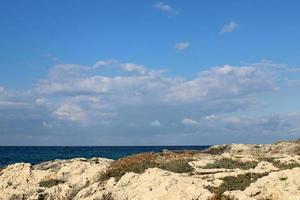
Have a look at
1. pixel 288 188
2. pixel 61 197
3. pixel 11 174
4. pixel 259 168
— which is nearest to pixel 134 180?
pixel 61 197

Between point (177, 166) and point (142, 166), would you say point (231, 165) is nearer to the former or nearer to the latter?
point (177, 166)

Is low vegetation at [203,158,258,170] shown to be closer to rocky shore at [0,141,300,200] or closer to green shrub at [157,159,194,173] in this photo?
rocky shore at [0,141,300,200]

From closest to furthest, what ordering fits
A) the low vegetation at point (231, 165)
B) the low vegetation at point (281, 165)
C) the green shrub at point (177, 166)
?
the low vegetation at point (281, 165) < the low vegetation at point (231, 165) < the green shrub at point (177, 166)

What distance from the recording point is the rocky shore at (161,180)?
86.2 ft

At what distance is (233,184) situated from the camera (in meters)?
27.7

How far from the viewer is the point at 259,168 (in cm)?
3319

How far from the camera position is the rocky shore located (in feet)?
86.2

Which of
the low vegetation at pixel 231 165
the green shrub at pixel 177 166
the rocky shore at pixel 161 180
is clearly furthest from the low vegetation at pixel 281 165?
the green shrub at pixel 177 166

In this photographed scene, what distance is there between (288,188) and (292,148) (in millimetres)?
30293

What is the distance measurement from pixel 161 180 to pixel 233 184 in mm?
4620

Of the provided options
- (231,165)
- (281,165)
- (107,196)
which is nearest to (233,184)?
(231,165)

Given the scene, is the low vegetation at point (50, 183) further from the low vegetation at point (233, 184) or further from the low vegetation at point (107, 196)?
the low vegetation at point (233, 184)

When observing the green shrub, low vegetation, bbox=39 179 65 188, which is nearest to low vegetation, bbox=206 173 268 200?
the green shrub

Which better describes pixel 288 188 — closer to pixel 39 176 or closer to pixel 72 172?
pixel 72 172
